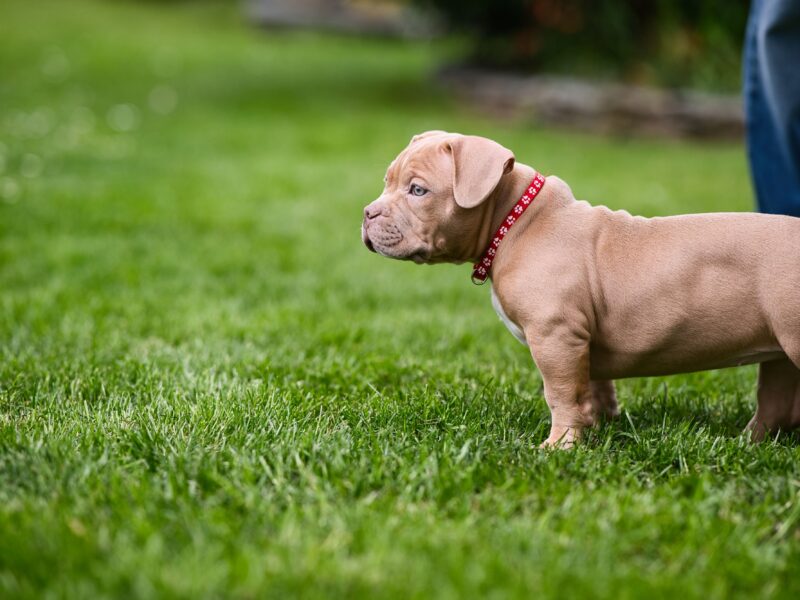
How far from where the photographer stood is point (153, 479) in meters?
2.62

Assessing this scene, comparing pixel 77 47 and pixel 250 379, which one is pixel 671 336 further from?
pixel 77 47

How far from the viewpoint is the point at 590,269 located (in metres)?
3.07

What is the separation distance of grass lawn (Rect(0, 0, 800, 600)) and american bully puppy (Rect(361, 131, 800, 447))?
0.92 ft

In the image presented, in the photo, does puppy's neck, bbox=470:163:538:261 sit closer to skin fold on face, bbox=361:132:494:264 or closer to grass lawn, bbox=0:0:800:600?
skin fold on face, bbox=361:132:494:264

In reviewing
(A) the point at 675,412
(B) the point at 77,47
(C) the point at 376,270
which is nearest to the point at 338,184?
(C) the point at 376,270

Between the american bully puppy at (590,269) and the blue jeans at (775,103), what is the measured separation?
1.27 m

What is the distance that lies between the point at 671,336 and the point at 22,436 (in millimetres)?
2224

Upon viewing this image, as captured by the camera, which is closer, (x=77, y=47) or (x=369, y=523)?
(x=369, y=523)

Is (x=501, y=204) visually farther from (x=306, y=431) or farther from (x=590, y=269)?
(x=306, y=431)

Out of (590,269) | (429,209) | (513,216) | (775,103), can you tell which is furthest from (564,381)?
(775,103)

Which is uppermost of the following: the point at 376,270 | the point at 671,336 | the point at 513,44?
the point at 513,44

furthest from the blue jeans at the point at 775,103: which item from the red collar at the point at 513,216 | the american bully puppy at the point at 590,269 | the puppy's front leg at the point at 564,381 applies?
the puppy's front leg at the point at 564,381

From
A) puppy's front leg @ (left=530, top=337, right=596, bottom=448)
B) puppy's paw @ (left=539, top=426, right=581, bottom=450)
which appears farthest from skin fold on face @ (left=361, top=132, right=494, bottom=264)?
puppy's paw @ (left=539, top=426, right=581, bottom=450)

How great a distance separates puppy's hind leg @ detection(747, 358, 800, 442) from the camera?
3.30 meters
